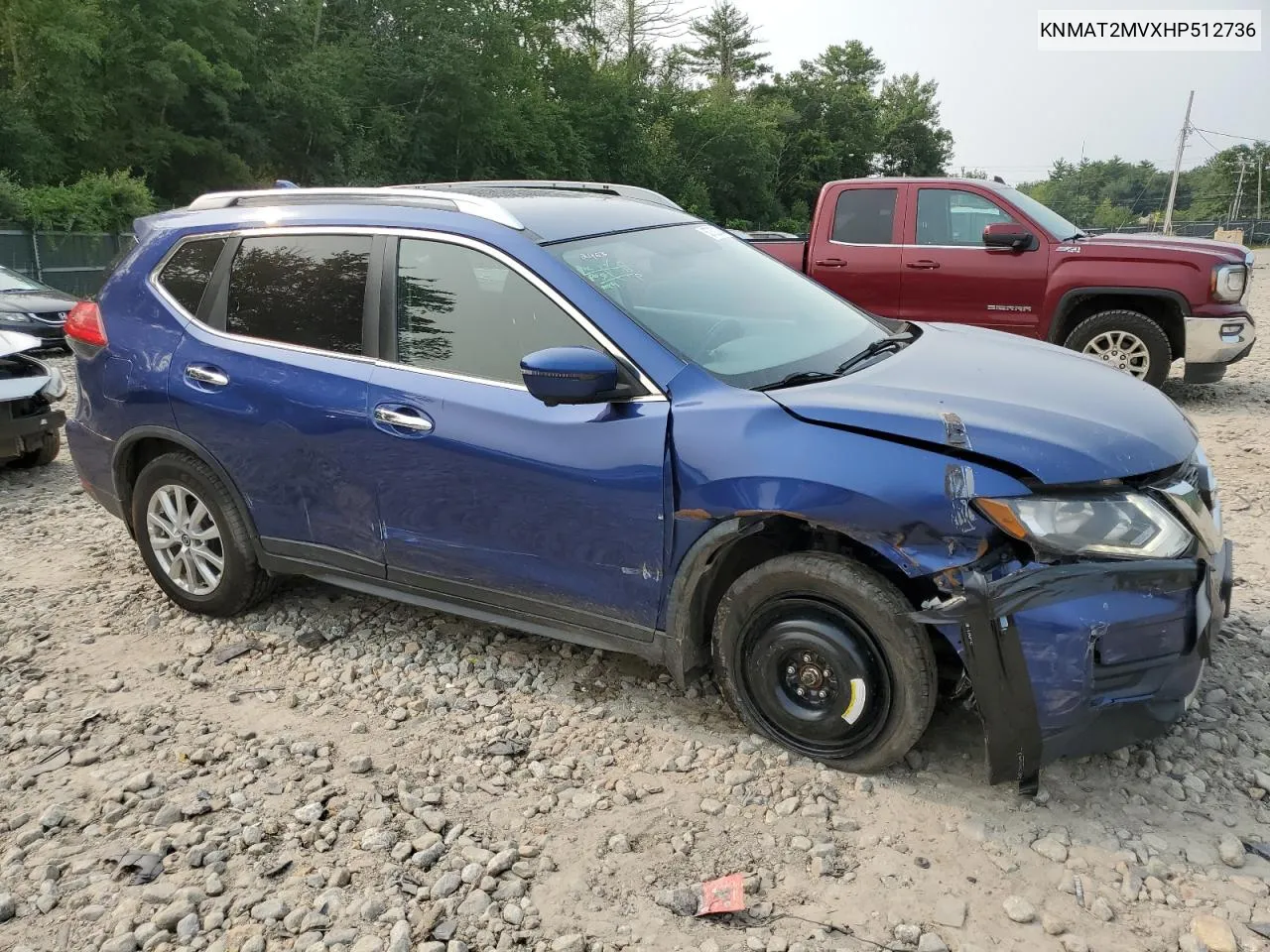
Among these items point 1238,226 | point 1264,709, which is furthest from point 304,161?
point 1238,226

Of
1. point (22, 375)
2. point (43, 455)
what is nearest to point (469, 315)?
point (22, 375)

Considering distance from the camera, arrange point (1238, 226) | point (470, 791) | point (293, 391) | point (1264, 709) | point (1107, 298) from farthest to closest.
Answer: point (1238, 226)
point (1107, 298)
point (293, 391)
point (1264, 709)
point (470, 791)

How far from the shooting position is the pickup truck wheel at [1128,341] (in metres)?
8.09

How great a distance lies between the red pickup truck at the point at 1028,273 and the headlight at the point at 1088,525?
5.67 m

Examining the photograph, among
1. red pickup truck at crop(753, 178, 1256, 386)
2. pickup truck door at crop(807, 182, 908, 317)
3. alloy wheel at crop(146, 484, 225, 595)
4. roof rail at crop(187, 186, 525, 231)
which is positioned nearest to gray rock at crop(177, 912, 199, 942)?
alloy wheel at crop(146, 484, 225, 595)

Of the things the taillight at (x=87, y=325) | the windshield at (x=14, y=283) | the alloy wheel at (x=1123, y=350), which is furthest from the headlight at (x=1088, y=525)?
the windshield at (x=14, y=283)

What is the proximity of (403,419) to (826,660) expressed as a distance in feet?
5.51

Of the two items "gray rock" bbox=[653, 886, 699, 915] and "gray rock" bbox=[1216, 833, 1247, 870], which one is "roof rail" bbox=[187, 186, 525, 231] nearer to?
"gray rock" bbox=[653, 886, 699, 915]

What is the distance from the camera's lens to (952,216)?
8.77 metres

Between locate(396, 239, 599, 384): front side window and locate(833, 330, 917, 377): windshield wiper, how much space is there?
2.85ft

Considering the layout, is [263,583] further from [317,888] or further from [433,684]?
[317,888]

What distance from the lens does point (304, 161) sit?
34.8 meters

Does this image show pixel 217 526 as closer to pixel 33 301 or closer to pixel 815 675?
pixel 815 675

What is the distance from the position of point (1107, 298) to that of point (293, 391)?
7116 mm
